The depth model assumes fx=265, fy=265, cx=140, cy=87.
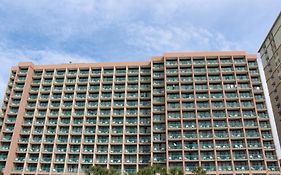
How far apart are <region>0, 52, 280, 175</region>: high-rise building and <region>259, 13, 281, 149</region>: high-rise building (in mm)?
10746

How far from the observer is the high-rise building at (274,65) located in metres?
80.9

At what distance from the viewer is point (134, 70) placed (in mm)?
81875

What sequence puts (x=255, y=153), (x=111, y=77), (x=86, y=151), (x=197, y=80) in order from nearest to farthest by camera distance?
(x=255, y=153) < (x=86, y=151) < (x=197, y=80) < (x=111, y=77)

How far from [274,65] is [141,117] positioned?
4626cm

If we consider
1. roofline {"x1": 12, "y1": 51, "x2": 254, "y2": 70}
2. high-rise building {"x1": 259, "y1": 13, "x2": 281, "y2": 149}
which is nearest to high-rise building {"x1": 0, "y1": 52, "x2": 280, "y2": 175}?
roofline {"x1": 12, "y1": 51, "x2": 254, "y2": 70}

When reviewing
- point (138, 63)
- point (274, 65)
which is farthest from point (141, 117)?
point (274, 65)

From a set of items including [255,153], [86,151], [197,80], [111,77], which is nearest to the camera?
[255,153]

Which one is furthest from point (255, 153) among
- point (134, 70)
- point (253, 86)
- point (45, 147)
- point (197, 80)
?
point (45, 147)

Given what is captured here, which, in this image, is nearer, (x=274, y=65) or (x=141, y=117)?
(x=141, y=117)

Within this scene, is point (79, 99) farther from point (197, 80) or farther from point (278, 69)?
point (278, 69)

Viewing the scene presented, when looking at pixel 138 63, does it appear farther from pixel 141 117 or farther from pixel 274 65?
pixel 274 65

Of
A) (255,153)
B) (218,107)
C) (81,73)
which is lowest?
(255,153)

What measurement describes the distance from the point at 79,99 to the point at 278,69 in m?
61.0

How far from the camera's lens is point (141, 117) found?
7412 cm
